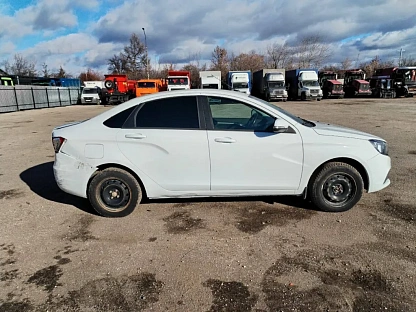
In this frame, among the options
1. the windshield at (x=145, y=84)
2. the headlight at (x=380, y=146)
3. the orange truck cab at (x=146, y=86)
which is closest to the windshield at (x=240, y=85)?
the orange truck cab at (x=146, y=86)

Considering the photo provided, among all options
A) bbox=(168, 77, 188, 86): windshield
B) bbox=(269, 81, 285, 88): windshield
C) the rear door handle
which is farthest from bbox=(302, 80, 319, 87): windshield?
the rear door handle

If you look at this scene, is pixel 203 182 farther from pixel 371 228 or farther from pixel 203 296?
pixel 371 228

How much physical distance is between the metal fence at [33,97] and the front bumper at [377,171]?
30.0m

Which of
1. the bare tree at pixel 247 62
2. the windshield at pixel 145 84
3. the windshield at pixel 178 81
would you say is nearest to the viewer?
the windshield at pixel 178 81

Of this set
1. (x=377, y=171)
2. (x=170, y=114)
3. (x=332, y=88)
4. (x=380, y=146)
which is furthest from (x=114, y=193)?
(x=332, y=88)

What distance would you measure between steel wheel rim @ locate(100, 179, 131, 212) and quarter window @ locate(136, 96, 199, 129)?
34.6 inches

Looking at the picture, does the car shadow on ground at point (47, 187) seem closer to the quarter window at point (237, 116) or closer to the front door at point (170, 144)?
the front door at point (170, 144)

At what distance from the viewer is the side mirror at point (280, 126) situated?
12.2 ft

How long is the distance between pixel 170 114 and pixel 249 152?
1.20 m

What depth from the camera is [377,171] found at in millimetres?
3982

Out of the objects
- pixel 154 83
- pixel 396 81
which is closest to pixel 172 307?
pixel 154 83

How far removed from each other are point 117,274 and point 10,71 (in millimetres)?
85637

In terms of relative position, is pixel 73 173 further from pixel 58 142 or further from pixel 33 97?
pixel 33 97

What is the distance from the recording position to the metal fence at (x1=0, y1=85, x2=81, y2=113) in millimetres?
25969
